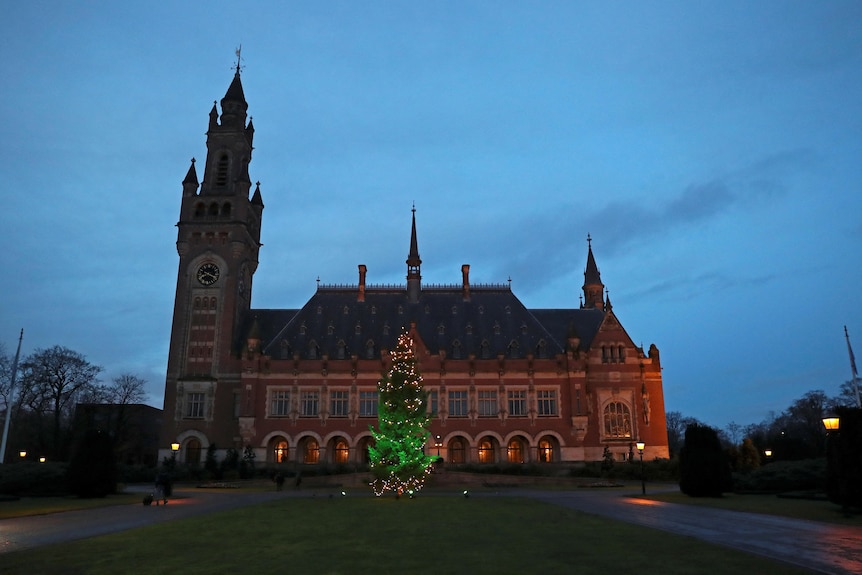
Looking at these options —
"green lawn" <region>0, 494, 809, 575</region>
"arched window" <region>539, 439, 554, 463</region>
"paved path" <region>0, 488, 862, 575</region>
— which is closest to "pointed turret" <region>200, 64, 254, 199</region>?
"arched window" <region>539, 439, 554, 463</region>

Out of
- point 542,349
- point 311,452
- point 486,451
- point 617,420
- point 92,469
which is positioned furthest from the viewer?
point 542,349

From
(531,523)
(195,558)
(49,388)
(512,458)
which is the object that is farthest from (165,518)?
(49,388)

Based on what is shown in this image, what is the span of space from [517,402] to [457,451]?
7774mm

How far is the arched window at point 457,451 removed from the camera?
58594mm

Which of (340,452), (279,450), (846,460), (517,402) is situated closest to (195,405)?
(279,450)

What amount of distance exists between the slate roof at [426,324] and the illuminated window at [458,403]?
3.93m

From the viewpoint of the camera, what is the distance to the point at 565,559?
12289 mm

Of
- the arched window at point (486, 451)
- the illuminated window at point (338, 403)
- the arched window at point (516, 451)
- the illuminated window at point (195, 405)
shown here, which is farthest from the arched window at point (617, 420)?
the illuminated window at point (195, 405)

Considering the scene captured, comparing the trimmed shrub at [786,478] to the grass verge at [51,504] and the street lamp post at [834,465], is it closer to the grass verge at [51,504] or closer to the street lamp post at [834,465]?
the street lamp post at [834,465]

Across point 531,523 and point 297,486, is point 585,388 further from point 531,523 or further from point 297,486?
point 531,523

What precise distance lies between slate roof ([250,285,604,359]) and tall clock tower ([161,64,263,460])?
13.4 feet

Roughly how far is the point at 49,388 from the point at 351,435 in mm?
34809

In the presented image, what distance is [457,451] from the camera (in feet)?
193

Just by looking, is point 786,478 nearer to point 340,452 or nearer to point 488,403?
point 488,403
